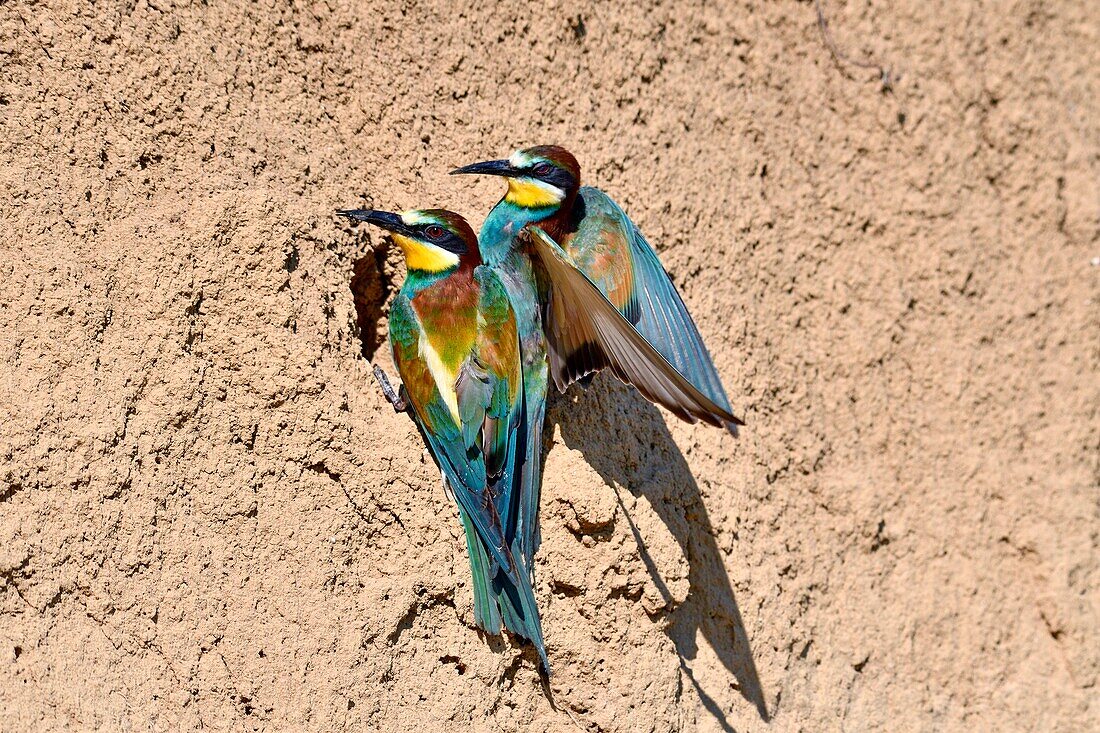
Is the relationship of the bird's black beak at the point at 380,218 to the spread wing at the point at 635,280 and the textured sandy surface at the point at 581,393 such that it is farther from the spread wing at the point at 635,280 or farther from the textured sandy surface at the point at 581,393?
the spread wing at the point at 635,280

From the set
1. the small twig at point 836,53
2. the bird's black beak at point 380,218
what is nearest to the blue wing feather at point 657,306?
the bird's black beak at point 380,218

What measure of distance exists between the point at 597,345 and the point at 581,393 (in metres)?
0.16

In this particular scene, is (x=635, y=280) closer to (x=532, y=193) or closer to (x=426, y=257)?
(x=532, y=193)

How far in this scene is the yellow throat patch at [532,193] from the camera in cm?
219

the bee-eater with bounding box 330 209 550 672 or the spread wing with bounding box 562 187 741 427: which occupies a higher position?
the spread wing with bounding box 562 187 741 427

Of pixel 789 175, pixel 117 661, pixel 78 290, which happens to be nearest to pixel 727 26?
pixel 789 175

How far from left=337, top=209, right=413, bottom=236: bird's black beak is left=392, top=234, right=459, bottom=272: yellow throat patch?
27 mm

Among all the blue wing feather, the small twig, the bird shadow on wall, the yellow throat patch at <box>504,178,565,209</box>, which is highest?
the small twig

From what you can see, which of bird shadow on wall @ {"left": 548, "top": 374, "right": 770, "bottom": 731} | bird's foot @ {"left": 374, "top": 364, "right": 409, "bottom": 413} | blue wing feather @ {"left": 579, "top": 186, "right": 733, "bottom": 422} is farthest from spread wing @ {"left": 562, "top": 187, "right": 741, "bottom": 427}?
bird's foot @ {"left": 374, "top": 364, "right": 409, "bottom": 413}

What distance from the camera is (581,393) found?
2.20 metres

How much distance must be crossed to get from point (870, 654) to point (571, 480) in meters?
0.84

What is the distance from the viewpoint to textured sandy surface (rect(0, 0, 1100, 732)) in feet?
5.74

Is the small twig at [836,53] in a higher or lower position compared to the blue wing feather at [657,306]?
higher

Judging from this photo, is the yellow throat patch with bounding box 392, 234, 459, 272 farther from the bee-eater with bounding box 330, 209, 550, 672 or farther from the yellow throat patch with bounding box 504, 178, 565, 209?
the yellow throat patch with bounding box 504, 178, 565, 209
